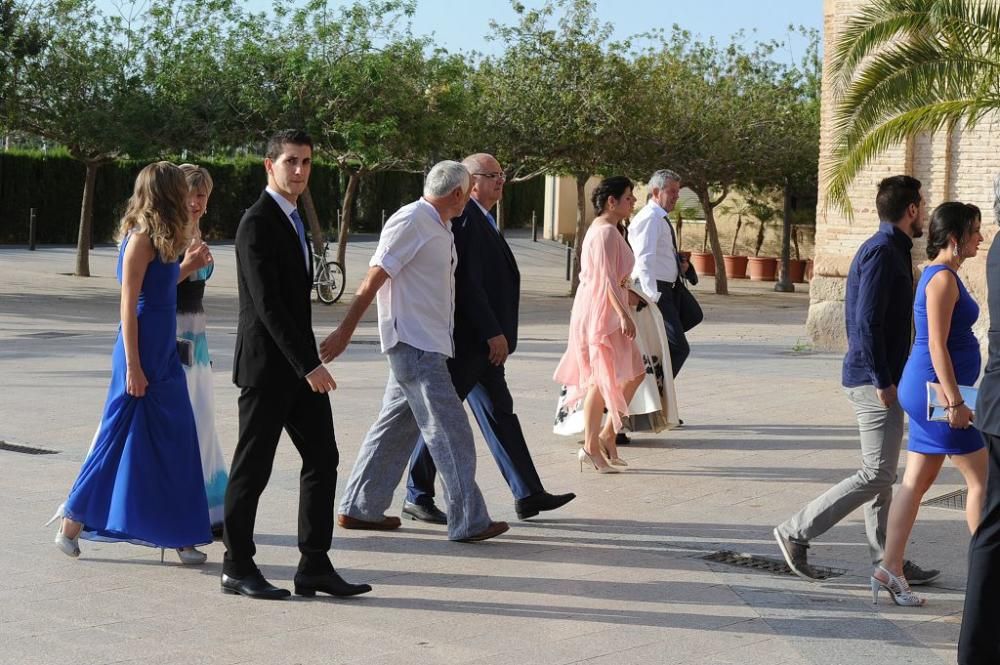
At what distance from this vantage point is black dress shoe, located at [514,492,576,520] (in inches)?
294

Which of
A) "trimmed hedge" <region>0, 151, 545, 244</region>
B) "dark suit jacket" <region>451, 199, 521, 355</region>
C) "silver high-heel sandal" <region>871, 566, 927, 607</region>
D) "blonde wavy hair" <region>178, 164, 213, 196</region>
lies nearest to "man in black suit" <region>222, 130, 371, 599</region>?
"blonde wavy hair" <region>178, 164, 213, 196</region>

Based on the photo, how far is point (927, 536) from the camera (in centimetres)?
730

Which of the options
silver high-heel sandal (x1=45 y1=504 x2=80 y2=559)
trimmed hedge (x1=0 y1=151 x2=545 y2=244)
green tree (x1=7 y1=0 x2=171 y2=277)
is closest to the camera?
silver high-heel sandal (x1=45 y1=504 x2=80 y2=559)

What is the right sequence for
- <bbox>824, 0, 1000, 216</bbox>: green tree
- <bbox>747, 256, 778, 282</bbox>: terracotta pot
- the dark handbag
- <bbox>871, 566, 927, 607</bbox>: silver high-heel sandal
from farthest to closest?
<bbox>747, 256, 778, 282</bbox>: terracotta pot → <bbox>824, 0, 1000, 216</bbox>: green tree → the dark handbag → <bbox>871, 566, 927, 607</bbox>: silver high-heel sandal

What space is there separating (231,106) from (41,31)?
14.4ft

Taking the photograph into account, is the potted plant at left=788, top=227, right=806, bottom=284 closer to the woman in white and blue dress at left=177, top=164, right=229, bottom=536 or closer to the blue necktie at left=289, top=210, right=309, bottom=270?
the woman in white and blue dress at left=177, top=164, right=229, bottom=536

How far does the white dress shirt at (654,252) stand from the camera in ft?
33.7

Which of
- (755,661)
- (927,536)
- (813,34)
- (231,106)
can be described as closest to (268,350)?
(755,661)

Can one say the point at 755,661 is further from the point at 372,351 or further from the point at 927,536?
the point at 372,351

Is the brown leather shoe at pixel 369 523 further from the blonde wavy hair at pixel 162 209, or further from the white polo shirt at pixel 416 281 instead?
the blonde wavy hair at pixel 162 209

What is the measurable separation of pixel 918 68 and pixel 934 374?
7042 mm

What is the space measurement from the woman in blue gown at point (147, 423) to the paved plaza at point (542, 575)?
0.21 m

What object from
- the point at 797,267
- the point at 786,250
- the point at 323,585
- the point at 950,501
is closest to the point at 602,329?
the point at 950,501

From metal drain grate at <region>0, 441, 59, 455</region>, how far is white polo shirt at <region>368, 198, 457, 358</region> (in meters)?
3.33
